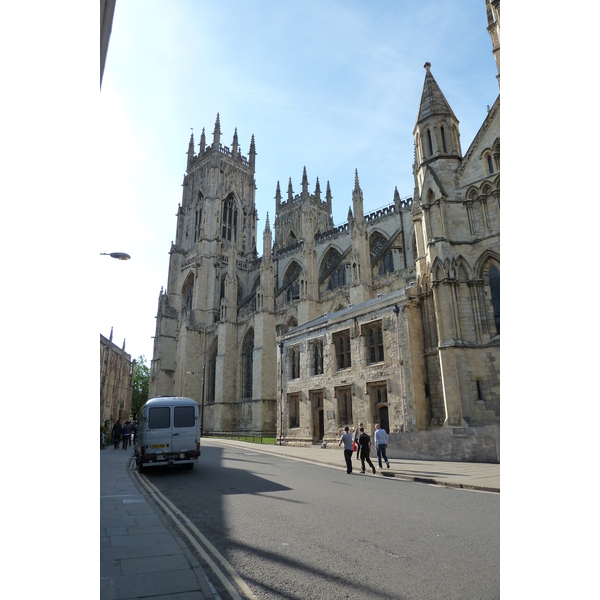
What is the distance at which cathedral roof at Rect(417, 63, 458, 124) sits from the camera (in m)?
16.8

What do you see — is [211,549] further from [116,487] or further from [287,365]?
[287,365]

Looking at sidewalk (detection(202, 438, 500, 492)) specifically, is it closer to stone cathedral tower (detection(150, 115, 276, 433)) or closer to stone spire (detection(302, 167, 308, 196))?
stone cathedral tower (detection(150, 115, 276, 433))

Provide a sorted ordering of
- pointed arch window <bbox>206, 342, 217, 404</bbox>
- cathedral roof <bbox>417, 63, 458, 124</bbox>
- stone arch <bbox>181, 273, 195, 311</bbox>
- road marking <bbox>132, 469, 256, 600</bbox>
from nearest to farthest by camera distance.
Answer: road marking <bbox>132, 469, 256, 600</bbox> < cathedral roof <bbox>417, 63, 458, 124</bbox> < pointed arch window <bbox>206, 342, 217, 404</bbox> < stone arch <bbox>181, 273, 195, 311</bbox>

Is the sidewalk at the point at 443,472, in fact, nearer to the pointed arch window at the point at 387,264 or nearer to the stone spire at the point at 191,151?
the pointed arch window at the point at 387,264

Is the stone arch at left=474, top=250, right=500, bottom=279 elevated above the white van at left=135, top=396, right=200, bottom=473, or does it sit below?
above

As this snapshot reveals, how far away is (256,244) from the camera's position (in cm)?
5744

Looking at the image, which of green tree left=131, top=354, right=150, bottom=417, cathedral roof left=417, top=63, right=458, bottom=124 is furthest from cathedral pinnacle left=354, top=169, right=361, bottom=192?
green tree left=131, top=354, right=150, bottom=417

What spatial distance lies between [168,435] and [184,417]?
72 centimetres

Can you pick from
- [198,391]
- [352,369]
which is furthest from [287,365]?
[198,391]

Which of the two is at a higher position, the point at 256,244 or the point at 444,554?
the point at 256,244

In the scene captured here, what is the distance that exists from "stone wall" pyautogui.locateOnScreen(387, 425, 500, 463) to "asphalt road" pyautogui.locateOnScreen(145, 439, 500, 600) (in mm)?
4217

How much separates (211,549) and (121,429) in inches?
825

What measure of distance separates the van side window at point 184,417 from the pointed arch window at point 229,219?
43979 millimetres

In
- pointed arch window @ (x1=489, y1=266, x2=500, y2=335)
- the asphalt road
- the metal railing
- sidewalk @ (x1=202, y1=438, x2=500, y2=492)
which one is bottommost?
the metal railing
